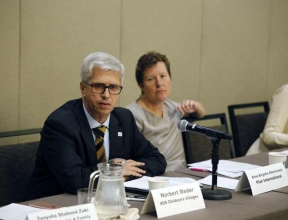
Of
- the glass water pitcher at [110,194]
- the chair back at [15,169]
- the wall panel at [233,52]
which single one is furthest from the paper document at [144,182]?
the wall panel at [233,52]

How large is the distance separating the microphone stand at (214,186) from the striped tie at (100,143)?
675mm

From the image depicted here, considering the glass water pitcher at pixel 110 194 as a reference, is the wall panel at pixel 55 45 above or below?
above

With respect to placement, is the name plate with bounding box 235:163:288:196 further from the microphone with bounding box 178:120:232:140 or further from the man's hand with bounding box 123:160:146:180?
the man's hand with bounding box 123:160:146:180

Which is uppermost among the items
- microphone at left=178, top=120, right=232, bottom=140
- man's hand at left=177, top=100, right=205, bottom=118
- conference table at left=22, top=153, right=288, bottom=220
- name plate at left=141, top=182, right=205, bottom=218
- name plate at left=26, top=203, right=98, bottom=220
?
microphone at left=178, top=120, right=232, bottom=140

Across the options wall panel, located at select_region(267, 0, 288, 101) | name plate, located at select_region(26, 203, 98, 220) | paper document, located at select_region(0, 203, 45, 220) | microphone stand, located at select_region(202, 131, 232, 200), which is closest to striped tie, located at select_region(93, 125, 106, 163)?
microphone stand, located at select_region(202, 131, 232, 200)

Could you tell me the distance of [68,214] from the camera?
191cm

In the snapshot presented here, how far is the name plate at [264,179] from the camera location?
2.59 meters

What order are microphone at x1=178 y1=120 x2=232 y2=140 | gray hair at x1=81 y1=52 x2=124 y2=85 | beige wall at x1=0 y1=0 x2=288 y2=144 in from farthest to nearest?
beige wall at x1=0 y1=0 x2=288 y2=144, gray hair at x1=81 y1=52 x2=124 y2=85, microphone at x1=178 y1=120 x2=232 y2=140

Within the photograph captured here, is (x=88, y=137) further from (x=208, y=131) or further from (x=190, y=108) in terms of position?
(x=190, y=108)

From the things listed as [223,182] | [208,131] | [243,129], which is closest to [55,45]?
[243,129]

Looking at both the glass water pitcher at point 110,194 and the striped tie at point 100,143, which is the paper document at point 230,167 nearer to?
the striped tie at point 100,143

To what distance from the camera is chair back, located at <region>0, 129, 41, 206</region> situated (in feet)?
10.1

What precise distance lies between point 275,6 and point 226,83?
1107 mm

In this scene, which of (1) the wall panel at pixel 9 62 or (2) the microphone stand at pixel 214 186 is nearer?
(2) the microphone stand at pixel 214 186
